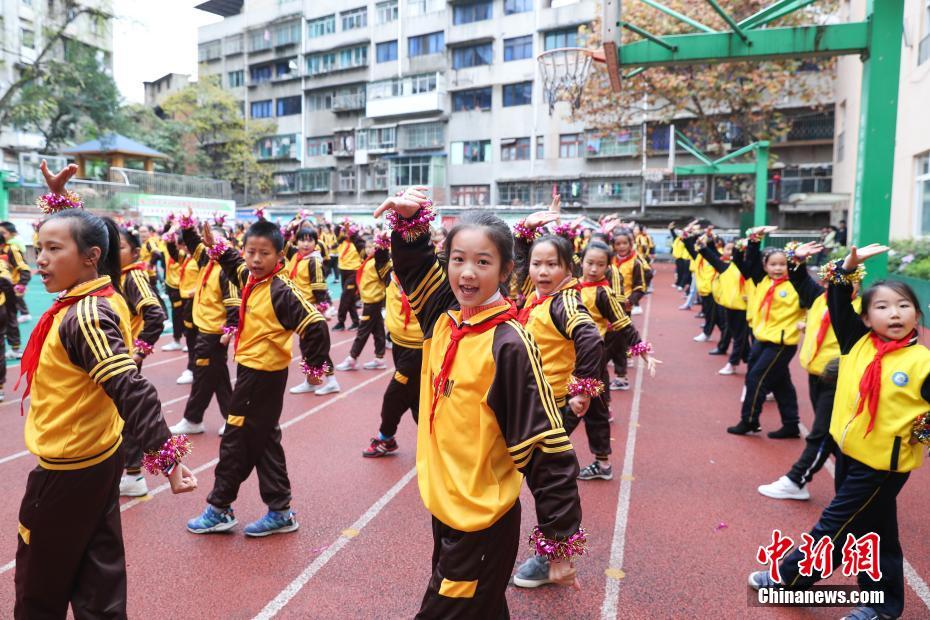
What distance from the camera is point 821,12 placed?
930 inches

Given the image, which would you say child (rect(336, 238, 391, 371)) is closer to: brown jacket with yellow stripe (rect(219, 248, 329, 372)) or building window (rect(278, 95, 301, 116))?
brown jacket with yellow stripe (rect(219, 248, 329, 372))

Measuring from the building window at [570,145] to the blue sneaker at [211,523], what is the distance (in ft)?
116

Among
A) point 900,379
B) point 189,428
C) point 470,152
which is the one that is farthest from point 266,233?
point 470,152

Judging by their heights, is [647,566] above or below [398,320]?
below

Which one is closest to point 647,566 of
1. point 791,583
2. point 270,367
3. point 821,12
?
point 791,583

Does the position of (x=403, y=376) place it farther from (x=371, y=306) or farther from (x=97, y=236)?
(x=371, y=306)

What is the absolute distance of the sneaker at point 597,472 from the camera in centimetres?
534

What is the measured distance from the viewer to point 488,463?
2.30 meters

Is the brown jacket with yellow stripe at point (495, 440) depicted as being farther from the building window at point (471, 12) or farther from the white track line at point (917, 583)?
the building window at point (471, 12)

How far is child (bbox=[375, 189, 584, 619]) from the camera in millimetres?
2148

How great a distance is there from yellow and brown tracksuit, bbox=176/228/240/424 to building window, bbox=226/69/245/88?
4915 centimetres

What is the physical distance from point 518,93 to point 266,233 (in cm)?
3633

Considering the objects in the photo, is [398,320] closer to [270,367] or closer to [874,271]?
[270,367]

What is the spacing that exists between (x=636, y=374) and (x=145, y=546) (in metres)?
7.09
